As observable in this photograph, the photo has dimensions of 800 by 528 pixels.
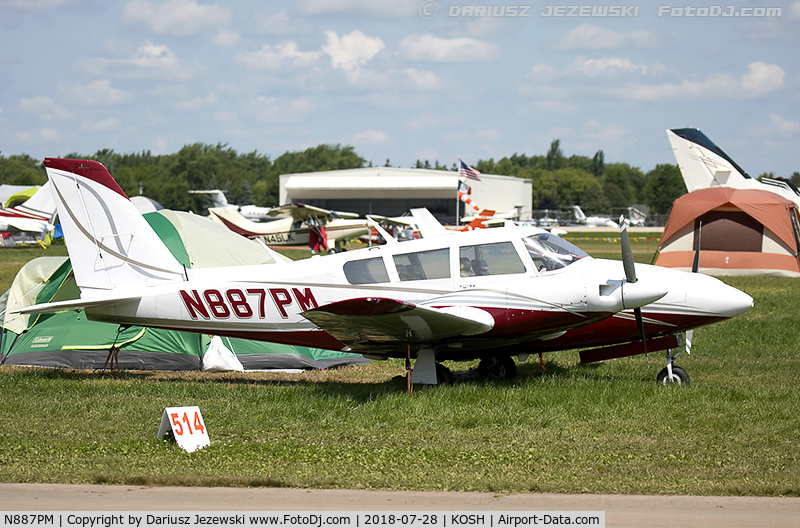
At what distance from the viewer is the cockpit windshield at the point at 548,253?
363 inches

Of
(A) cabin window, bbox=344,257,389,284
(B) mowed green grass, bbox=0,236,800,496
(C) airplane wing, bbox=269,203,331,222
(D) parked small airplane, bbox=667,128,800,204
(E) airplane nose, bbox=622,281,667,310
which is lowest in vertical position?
(B) mowed green grass, bbox=0,236,800,496

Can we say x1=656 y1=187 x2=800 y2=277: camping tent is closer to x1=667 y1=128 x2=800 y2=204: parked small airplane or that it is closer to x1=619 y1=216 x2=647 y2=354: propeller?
x1=667 y1=128 x2=800 y2=204: parked small airplane

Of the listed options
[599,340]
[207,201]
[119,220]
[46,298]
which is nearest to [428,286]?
[599,340]

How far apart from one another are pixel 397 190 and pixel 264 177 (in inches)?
2874

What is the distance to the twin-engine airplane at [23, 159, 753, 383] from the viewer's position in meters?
8.85

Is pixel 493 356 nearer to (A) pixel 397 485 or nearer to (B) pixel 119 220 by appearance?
(A) pixel 397 485

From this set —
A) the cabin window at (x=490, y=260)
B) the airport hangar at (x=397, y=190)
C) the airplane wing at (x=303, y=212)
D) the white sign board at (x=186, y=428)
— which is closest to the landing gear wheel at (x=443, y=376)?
the cabin window at (x=490, y=260)

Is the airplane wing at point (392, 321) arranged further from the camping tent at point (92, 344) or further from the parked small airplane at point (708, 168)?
the parked small airplane at point (708, 168)

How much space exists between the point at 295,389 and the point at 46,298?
525 centimetres

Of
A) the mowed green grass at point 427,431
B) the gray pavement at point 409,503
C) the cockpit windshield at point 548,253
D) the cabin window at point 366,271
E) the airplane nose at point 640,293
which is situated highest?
the cockpit windshield at point 548,253

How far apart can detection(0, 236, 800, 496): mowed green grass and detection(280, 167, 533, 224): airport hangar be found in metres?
74.0

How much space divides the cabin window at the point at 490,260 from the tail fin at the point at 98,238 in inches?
155

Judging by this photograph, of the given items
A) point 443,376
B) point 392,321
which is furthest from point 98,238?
point 443,376

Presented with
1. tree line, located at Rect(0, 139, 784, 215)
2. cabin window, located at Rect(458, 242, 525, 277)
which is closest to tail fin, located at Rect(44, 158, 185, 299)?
cabin window, located at Rect(458, 242, 525, 277)
